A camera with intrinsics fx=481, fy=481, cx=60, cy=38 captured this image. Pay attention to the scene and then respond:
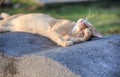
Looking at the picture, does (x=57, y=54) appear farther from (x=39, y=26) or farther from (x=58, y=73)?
(x=39, y=26)

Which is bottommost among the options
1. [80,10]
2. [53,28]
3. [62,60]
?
[80,10]

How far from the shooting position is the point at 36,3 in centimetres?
1343

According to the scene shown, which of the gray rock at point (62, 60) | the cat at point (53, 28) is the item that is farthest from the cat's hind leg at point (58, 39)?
the gray rock at point (62, 60)

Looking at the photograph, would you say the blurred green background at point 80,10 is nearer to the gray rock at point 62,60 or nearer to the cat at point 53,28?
the cat at point 53,28

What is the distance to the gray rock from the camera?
3.89 meters

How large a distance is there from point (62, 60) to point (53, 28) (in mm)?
774

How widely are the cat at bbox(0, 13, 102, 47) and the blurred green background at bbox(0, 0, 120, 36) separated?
5712 mm

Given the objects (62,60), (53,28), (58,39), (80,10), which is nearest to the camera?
(62,60)

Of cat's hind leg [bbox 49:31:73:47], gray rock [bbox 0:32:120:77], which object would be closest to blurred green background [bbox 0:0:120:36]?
cat's hind leg [bbox 49:31:73:47]

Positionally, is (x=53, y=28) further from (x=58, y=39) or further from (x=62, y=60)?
(x=62, y=60)

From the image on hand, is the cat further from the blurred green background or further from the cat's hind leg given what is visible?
the blurred green background

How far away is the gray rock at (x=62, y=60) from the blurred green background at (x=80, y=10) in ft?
20.6

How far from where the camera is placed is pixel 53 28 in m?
4.65

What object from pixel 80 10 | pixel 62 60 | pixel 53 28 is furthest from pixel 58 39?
pixel 80 10
